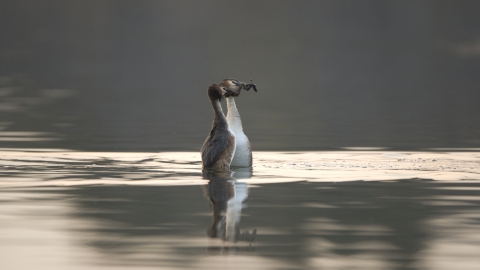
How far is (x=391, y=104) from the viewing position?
111 ft

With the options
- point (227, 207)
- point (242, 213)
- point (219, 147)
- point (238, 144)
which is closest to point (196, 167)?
point (238, 144)

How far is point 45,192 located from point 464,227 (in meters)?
4.82

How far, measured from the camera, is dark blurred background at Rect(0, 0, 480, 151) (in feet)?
71.4

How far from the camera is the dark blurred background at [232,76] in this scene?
21750 mm

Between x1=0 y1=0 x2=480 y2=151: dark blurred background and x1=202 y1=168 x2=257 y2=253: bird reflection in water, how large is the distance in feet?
12.7

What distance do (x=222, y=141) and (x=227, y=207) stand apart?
11.0ft

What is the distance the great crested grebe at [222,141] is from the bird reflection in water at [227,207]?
14 cm

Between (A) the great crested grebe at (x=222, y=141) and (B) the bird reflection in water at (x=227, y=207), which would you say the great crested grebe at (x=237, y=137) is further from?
(B) the bird reflection in water at (x=227, y=207)

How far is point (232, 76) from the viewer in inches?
2370

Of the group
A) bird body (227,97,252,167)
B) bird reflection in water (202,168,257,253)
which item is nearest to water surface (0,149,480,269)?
bird reflection in water (202,168,257,253)

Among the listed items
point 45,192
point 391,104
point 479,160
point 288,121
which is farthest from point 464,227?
point 391,104

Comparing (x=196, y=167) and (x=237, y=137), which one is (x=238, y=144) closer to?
(x=237, y=137)

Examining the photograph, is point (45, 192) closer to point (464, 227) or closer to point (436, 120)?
point (464, 227)

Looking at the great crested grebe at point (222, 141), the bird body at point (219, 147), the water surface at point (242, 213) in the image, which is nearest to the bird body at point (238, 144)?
the great crested grebe at point (222, 141)
